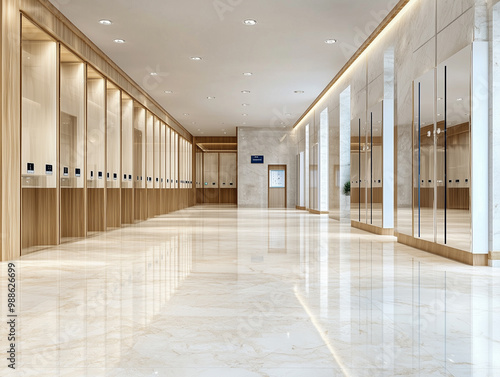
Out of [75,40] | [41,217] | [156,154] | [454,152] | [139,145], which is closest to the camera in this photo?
[454,152]

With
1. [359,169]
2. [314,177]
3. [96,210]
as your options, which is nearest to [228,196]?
[314,177]

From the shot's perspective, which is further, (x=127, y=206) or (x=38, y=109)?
(x=127, y=206)

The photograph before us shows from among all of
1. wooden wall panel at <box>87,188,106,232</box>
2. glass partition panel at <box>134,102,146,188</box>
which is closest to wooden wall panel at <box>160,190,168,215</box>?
glass partition panel at <box>134,102,146,188</box>

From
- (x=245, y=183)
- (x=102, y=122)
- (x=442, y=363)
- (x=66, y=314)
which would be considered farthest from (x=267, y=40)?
(x=245, y=183)

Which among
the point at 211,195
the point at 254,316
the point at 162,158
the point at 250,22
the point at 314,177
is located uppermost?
the point at 250,22

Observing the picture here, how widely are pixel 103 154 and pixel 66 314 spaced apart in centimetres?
1065

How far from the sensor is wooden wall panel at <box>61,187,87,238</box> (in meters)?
13.5

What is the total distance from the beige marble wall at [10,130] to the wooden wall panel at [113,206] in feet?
23.9

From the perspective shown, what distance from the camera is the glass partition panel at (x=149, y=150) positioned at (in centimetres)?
2206

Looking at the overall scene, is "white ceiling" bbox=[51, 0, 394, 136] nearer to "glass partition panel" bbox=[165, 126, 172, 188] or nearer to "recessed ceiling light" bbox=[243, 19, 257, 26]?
"recessed ceiling light" bbox=[243, 19, 257, 26]

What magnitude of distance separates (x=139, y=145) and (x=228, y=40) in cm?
760

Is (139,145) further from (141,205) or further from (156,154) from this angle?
(156,154)

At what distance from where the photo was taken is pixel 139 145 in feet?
67.1

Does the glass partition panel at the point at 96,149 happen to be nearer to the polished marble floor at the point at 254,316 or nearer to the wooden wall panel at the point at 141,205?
the wooden wall panel at the point at 141,205
